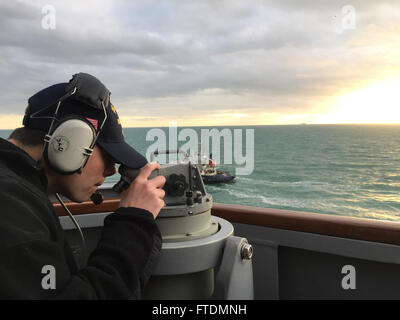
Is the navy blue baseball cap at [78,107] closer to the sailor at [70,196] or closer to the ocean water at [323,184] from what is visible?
the sailor at [70,196]

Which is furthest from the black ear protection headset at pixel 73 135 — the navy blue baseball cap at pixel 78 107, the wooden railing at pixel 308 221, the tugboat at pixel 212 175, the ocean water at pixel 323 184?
the tugboat at pixel 212 175

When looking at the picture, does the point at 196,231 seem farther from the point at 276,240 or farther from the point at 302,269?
the point at 302,269

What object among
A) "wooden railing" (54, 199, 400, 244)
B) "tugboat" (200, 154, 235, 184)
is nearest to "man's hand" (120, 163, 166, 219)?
"wooden railing" (54, 199, 400, 244)

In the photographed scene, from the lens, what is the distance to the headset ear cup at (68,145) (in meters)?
0.98

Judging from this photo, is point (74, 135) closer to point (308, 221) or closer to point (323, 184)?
point (308, 221)

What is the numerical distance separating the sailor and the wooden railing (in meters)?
0.99

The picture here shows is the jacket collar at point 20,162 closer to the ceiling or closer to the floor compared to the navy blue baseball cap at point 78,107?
closer to the floor

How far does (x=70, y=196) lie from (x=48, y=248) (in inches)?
15.0

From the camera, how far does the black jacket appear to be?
27.9 inches

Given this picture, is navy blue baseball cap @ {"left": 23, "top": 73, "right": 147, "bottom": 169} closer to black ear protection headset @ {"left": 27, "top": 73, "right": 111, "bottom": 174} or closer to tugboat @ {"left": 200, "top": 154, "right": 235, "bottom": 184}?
black ear protection headset @ {"left": 27, "top": 73, "right": 111, "bottom": 174}

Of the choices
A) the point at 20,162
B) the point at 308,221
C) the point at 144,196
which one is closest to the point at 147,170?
the point at 144,196

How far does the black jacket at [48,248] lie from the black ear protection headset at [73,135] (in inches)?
2.6

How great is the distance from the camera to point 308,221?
72.2 inches

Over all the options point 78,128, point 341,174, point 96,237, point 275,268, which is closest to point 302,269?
point 275,268
